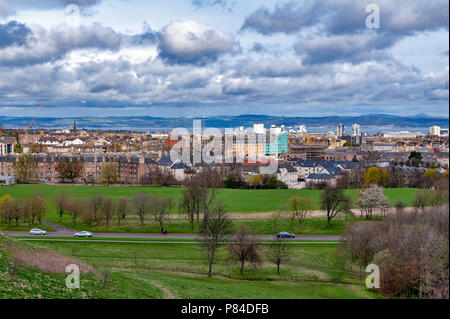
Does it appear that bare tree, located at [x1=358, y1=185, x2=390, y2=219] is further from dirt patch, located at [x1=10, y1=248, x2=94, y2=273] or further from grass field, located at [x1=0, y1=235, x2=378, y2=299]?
dirt patch, located at [x1=10, y1=248, x2=94, y2=273]

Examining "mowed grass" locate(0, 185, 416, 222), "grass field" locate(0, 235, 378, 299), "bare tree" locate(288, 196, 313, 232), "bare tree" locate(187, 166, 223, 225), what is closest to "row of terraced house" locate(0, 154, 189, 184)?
"mowed grass" locate(0, 185, 416, 222)

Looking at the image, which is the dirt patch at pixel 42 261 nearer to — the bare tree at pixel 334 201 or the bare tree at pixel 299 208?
the bare tree at pixel 299 208

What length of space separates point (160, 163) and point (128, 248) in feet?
192

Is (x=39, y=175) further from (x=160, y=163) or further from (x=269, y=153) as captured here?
(x=269, y=153)

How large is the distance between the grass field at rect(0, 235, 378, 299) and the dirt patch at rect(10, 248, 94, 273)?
2.91 ft

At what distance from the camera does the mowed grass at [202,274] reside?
21812 millimetres

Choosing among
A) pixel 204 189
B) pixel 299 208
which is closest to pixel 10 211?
Answer: pixel 204 189

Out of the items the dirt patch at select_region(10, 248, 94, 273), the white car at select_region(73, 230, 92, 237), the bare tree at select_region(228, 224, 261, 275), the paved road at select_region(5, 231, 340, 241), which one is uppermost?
the dirt patch at select_region(10, 248, 94, 273)

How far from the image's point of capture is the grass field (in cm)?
2095

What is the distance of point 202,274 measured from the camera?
3059cm

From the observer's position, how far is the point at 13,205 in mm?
48531

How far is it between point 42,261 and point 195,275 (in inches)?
434

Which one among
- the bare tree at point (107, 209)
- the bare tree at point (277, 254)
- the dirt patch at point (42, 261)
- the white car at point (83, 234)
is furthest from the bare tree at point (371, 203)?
the dirt patch at point (42, 261)
